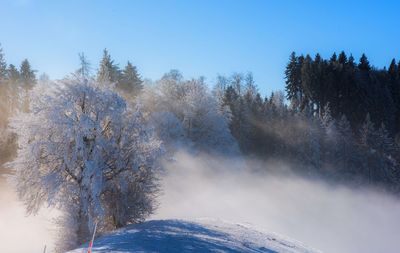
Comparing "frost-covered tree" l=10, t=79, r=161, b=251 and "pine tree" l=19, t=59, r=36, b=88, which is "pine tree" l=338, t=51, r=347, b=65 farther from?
"frost-covered tree" l=10, t=79, r=161, b=251

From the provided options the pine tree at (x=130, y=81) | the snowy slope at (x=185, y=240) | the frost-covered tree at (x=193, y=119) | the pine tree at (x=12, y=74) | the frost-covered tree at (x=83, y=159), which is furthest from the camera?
the pine tree at (x=12, y=74)

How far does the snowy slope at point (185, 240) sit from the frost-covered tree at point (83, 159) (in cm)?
261

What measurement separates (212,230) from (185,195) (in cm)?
3653

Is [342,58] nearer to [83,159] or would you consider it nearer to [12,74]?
[12,74]

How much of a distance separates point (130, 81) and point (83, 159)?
2241 inches

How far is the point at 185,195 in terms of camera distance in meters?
60.1

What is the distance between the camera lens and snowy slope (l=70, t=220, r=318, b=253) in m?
18.7

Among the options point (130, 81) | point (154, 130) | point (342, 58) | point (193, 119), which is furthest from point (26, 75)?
point (342, 58)

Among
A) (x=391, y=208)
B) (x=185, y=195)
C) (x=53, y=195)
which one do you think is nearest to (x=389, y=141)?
(x=391, y=208)

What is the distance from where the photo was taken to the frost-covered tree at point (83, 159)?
25500 mm

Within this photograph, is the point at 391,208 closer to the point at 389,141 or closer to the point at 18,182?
the point at 389,141

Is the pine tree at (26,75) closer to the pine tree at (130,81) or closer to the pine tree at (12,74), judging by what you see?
the pine tree at (12,74)

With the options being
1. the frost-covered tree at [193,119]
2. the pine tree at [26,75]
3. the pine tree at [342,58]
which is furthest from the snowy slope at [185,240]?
the pine tree at [342,58]

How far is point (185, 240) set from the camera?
20219 millimetres
